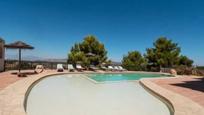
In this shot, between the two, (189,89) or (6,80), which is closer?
(189,89)

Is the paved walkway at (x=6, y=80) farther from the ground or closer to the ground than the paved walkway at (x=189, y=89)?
farther from the ground

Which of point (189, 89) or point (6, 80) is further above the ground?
point (6, 80)

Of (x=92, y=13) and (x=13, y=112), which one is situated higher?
(x=92, y=13)

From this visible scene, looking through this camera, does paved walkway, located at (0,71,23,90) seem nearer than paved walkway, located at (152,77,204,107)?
No

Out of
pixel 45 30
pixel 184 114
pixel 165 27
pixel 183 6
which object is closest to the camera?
pixel 184 114

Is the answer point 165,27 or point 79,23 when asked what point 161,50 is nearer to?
point 165,27

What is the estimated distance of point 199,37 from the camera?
33438 mm

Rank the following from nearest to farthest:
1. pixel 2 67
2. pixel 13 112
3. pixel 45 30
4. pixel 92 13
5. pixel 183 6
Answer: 1. pixel 13 112
2. pixel 2 67
3. pixel 183 6
4. pixel 92 13
5. pixel 45 30

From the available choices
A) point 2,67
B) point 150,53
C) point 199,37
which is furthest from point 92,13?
point 199,37

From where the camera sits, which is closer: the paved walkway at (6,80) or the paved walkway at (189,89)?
the paved walkway at (189,89)

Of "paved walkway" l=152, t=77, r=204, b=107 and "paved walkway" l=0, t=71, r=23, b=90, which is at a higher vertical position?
"paved walkway" l=0, t=71, r=23, b=90

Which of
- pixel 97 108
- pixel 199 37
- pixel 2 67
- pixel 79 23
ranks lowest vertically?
pixel 97 108

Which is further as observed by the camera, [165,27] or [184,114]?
[165,27]

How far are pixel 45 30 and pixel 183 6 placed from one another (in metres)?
21.3
